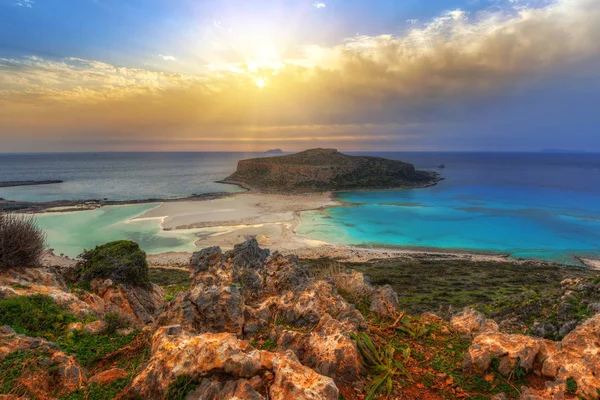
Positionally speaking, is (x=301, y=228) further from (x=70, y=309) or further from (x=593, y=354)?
(x=593, y=354)

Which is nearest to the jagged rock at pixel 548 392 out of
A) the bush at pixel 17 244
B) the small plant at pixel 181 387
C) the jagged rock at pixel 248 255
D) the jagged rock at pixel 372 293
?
the jagged rock at pixel 372 293

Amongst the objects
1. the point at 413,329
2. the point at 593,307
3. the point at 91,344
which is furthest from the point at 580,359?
the point at 91,344

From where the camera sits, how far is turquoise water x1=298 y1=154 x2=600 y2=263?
46.1 meters

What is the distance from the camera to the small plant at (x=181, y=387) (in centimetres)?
381

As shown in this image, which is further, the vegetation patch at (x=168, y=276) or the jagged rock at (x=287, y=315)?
the vegetation patch at (x=168, y=276)

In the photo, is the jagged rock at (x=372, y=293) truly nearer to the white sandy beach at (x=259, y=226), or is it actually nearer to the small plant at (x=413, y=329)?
the small plant at (x=413, y=329)

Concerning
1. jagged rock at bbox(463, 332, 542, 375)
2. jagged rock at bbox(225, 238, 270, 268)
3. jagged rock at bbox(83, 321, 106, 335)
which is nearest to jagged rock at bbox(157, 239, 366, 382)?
jagged rock at bbox(83, 321, 106, 335)

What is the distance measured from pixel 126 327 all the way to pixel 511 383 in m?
8.00

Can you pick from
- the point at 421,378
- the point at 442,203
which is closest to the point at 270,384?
the point at 421,378

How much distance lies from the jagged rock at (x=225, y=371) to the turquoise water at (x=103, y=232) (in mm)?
38163

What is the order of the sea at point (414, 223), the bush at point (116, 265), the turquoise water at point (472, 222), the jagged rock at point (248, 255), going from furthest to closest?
the turquoise water at point (472, 222), the sea at point (414, 223), the bush at point (116, 265), the jagged rock at point (248, 255)

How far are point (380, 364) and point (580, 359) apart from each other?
308cm

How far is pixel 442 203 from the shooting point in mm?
80562

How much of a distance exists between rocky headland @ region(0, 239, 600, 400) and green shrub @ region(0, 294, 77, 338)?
0.03 meters
